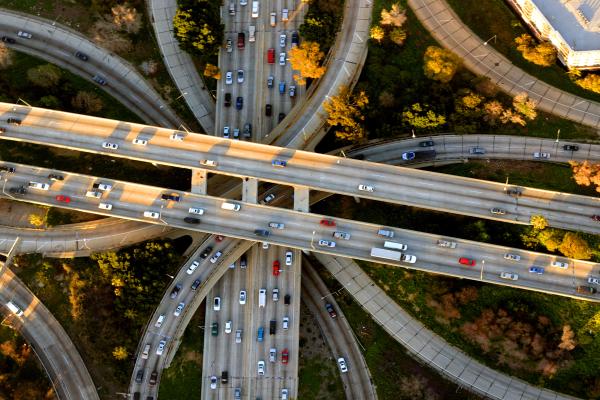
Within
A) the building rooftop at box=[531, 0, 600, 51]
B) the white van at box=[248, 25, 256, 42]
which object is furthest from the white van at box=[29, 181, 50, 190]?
the building rooftop at box=[531, 0, 600, 51]

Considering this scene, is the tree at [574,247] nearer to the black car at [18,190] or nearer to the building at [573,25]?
the building at [573,25]

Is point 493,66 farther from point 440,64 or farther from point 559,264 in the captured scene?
point 559,264

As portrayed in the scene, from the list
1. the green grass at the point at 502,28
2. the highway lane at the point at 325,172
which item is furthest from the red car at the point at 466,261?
the green grass at the point at 502,28

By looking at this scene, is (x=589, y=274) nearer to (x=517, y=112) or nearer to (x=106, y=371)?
(x=517, y=112)

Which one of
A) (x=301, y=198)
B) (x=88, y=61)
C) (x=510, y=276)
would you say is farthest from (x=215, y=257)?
(x=510, y=276)

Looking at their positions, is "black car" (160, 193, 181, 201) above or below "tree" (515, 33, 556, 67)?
below

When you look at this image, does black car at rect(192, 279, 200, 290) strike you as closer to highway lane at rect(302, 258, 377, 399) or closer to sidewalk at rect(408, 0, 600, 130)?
highway lane at rect(302, 258, 377, 399)
